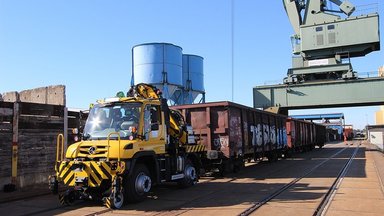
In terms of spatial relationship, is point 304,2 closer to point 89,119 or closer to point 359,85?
point 359,85

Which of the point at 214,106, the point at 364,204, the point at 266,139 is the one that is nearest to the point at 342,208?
the point at 364,204

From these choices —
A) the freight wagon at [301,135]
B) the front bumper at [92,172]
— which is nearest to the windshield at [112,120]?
the front bumper at [92,172]

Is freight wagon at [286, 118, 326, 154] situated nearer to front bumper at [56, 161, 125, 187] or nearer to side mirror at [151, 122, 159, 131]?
side mirror at [151, 122, 159, 131]

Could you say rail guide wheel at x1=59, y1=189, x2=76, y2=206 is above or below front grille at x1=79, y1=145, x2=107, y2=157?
below

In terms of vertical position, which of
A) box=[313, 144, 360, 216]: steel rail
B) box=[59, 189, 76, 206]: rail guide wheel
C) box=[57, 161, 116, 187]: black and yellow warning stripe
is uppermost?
box=[57, 161, 116, 187]: black and yellow warning stripe

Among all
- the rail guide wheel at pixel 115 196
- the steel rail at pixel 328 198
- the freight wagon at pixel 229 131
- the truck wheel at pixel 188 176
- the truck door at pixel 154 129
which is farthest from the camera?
the freight wagon at pixel 229 131

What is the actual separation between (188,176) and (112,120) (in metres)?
3.49

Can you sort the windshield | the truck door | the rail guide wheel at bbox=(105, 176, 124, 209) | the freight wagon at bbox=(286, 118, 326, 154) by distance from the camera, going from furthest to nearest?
the freight wagon at bbox=(286, 118, 326, 154) < the truck door < the windshield < the rail guide wheel at bbox=(105, 176, 124, 209)

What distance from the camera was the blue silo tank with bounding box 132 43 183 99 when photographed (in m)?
35.4

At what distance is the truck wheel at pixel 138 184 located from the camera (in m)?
9.42

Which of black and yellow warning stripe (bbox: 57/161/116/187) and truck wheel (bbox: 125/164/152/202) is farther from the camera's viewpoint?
truck wheel (bbox: 125/164/152/202)

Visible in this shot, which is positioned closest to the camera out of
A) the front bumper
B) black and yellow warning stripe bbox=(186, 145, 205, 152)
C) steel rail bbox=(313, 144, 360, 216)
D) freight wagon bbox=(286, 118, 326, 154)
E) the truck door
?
steel rail bbox=(313, 144, 360, 216)

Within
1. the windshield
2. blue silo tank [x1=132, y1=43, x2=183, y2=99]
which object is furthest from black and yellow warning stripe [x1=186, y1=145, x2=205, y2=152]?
blue silo tank [x1=132, y1=43, x2=183, y2=99]

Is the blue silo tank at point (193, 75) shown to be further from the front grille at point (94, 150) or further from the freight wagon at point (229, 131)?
the front grille at point (94, 150)
